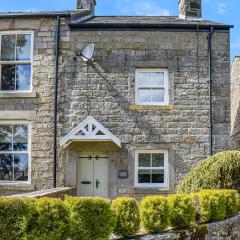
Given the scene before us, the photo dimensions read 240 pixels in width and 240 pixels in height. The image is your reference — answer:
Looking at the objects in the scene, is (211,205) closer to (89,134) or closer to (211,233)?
(211,233)

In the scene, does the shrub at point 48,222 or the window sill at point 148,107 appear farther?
the window sill at point 148,107

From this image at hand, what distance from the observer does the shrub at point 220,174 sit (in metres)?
10.2

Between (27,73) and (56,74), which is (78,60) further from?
(27,73)

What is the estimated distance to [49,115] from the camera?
13875 millimetres

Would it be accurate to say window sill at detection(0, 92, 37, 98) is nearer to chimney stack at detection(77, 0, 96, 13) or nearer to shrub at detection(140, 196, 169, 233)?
chimney stack at detection(77, 0, 96, 13)

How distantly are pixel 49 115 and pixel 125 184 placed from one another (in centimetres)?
322

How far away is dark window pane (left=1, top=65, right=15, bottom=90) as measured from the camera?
14.2m

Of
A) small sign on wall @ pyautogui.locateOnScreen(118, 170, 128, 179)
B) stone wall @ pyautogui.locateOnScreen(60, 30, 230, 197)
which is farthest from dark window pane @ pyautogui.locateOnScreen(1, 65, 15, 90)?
small sign on wall @ pyautogui.locateOnScreen(118, 170, 128, 179)

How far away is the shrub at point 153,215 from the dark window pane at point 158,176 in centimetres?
595

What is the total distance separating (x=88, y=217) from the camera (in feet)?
21.4

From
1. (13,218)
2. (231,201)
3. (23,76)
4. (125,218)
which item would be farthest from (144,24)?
(13,218)

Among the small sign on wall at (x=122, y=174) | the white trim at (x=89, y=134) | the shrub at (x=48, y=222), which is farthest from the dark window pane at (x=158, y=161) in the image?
the shrub at (x=48, y=222)

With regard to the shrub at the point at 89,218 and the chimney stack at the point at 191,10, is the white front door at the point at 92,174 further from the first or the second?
the shrub at the point at 89,218

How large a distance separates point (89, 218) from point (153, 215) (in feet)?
4.86
